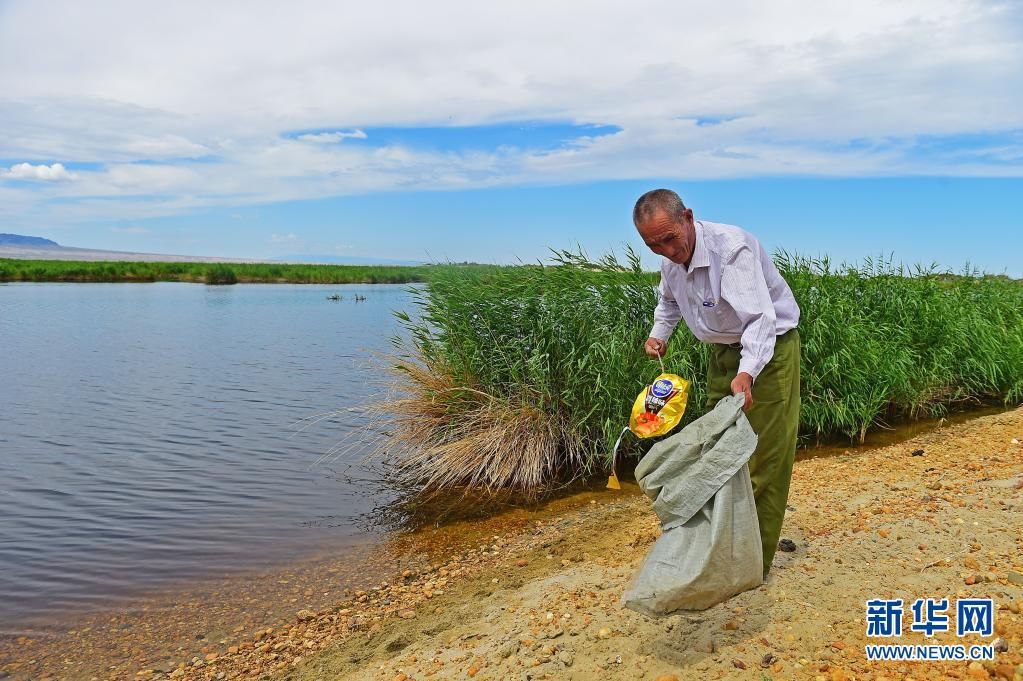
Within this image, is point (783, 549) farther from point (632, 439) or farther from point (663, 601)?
point (632, 439)

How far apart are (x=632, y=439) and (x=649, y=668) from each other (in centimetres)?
509

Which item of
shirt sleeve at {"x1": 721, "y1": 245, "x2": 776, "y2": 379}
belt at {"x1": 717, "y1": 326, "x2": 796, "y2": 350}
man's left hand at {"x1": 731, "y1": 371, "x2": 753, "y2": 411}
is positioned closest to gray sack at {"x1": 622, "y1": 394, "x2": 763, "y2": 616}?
man's left hand at {"x1": 731, "y1": 371, "x2": 753, "y2": 411}

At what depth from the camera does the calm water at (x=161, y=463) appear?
663 centimetres

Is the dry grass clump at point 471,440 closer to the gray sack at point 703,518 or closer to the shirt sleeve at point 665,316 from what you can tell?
the shirt sleeve at point 665,316

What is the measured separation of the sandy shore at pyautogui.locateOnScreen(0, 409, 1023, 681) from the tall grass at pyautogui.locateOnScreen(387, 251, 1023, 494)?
1.24 m

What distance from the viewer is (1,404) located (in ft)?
44.2

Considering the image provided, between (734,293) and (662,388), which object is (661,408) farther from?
(734,293)

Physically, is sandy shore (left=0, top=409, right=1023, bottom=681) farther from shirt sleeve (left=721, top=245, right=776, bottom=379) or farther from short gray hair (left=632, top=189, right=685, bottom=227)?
short gray hair (left=632, top=189, right=685, bottom=227)

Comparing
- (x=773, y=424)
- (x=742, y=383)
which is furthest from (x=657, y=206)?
(x=773, y=424)

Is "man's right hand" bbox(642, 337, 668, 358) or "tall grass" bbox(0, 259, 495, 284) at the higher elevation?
"tall grass" bbox(0, 259, 495, 284)

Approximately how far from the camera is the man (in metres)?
3.35

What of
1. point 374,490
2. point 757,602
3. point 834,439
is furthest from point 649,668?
point 834,439

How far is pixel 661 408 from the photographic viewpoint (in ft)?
11.8

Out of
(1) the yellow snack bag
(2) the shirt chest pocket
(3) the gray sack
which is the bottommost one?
(3) the gray sack
